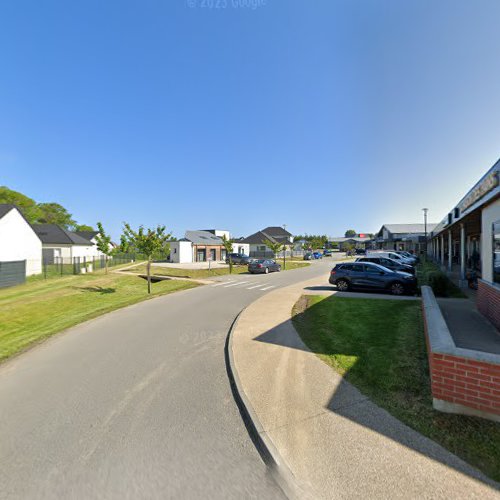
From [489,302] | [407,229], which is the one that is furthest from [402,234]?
[489,302]

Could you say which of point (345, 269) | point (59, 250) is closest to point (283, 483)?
point (345, 269)

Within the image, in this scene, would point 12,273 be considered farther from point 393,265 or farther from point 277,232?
point 277,232

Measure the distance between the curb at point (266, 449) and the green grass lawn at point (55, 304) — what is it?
257 inches

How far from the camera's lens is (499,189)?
749cm

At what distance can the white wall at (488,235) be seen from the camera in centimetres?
846

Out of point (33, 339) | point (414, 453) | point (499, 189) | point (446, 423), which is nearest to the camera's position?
point (414, 453)

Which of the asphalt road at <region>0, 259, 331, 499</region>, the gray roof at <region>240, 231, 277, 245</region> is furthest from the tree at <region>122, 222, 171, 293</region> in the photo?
the gray roof at <region>240, 231, 277, 245</region>

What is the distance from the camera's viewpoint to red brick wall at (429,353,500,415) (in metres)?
3.87

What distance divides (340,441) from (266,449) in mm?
970

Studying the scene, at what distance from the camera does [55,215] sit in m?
80.0

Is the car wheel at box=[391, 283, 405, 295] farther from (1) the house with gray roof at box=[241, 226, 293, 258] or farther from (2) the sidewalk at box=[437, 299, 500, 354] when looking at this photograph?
(1) the house with gray roof at box=[241, 226, 293, 258]

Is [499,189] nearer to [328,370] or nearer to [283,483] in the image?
[328,370]

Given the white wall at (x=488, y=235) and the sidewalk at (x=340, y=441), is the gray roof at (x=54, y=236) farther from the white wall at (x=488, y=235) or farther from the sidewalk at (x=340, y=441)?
the white wall at (x=488, y=235)

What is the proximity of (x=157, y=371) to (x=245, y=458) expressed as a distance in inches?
127
